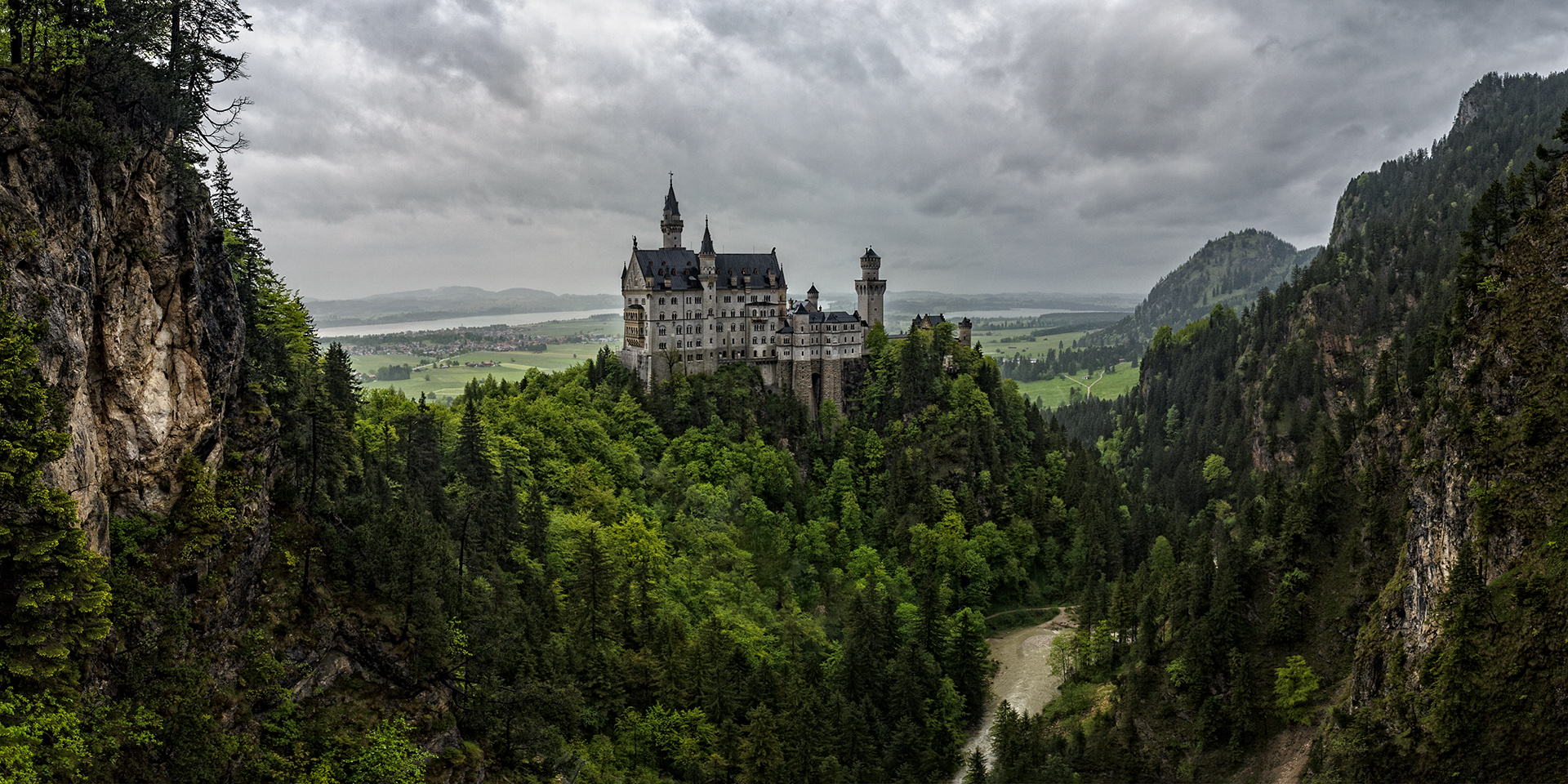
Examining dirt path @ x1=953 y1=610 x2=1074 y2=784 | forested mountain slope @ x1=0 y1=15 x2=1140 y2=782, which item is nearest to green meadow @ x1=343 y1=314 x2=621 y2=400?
forested mountain slope @ x1=0 y1=15 x2=1140 y2=782

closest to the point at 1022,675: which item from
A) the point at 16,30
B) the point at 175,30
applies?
the point at 175,30

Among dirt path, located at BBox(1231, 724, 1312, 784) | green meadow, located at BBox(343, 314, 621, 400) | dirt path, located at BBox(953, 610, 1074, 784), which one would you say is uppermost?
green meadow, located at BBox(343, 314, 621, 400)

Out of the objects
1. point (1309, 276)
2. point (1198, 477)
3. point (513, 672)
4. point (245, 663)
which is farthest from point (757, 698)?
point (1309, 276)

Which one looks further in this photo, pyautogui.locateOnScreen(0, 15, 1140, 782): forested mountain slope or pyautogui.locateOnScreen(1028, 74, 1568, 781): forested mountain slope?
pyautogui.locateOnScreen(1028, 74, 1568, 781): forested mountain slope

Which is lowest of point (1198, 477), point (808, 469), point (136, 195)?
point (1198, 477)

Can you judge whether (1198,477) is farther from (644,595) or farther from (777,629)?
(644,595)

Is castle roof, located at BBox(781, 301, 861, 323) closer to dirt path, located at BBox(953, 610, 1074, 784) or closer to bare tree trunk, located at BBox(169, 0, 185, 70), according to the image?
dirt path, located at BBox(953, 610, 1074, 784)
